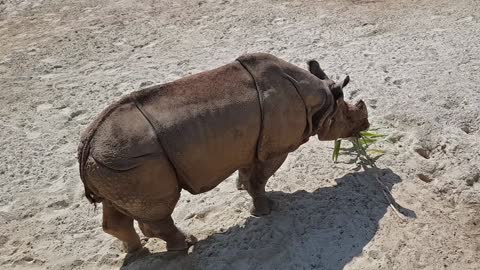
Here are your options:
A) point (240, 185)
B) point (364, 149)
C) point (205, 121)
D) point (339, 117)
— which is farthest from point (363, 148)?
point (205, 121)

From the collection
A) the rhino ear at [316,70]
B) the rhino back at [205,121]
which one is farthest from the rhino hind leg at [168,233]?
the rhino ear at [316,70]

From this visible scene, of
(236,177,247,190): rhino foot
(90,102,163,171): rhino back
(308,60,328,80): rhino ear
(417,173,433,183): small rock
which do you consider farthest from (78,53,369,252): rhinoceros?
(417,173,433,183): small rock

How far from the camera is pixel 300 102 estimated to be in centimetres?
537

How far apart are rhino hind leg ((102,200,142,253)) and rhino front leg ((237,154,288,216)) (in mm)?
1110

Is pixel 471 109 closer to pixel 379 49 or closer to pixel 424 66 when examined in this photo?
pixel 424 66

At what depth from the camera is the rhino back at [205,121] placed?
4.79m

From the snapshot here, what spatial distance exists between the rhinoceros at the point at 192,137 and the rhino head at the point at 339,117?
25 millimetres

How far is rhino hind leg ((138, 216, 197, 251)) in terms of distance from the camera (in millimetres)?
5062

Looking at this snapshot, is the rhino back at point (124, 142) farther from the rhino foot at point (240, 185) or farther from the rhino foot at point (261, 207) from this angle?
the rhino foot at point (240, 185)

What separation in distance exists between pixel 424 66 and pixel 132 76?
157 inches

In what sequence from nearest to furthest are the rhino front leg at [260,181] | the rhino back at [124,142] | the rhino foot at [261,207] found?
the rhino back at [124,142] < the rhino front leg at [260,181] < the rhino foot at [261,207]

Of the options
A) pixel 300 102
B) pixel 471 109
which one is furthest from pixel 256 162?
pixel 471 109

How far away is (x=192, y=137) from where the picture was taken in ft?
15.8

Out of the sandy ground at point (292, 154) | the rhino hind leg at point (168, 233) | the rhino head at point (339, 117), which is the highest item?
the rhino head at point (339, 117)
